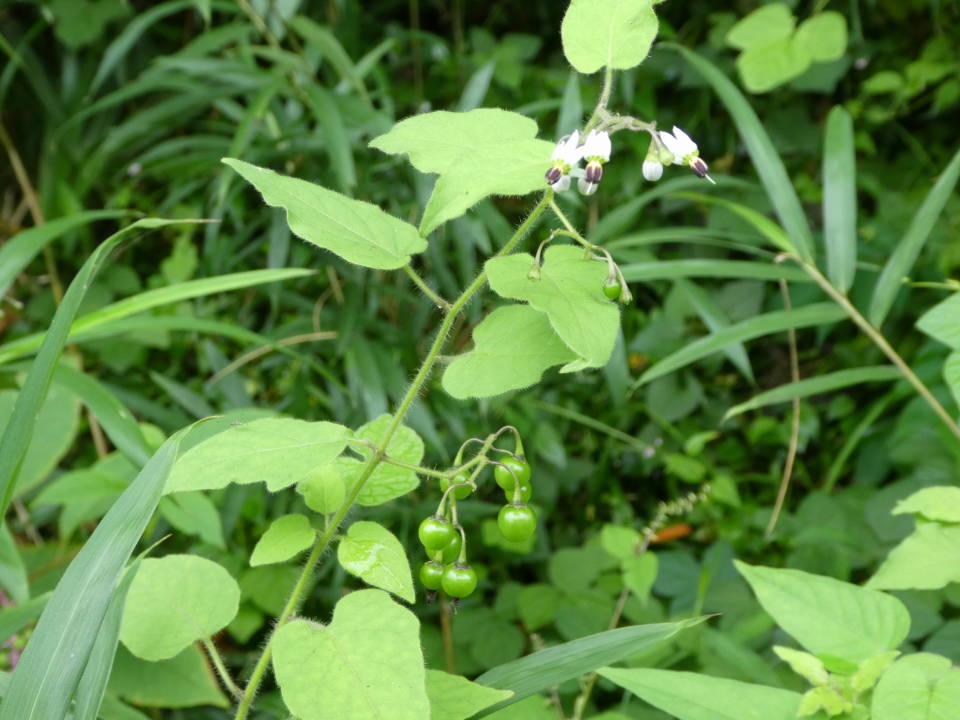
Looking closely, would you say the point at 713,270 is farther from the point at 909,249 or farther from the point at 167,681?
the point at 167,681

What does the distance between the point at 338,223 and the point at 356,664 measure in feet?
0.86

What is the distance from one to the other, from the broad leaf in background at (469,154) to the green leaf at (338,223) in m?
0.03

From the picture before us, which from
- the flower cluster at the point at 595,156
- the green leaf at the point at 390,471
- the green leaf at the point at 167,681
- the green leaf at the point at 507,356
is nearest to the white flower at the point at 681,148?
Answer: the flower cluster at the point at 595,156

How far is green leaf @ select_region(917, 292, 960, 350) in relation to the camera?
0.79 meters

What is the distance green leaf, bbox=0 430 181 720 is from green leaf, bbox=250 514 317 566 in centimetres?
8

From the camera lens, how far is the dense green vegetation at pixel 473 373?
0.55m

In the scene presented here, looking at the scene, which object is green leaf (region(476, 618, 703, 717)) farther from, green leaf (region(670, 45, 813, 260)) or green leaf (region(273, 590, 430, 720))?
green leaf (region(670, 45, 813, 260))

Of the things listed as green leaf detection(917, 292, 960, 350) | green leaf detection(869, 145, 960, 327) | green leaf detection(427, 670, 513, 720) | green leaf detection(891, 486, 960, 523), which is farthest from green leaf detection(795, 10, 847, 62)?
green leaf detection(427, 670, 513, 720)

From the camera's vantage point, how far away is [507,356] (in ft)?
1.81

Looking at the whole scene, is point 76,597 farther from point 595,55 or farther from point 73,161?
point 73,161

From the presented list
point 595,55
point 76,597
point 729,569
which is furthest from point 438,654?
point 595,55

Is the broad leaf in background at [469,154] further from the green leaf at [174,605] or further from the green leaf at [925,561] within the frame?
the green leaf at [925,561]

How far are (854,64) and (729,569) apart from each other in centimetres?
127

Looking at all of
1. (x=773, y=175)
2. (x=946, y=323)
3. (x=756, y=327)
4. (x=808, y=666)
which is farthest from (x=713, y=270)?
(x=808, y=666)
